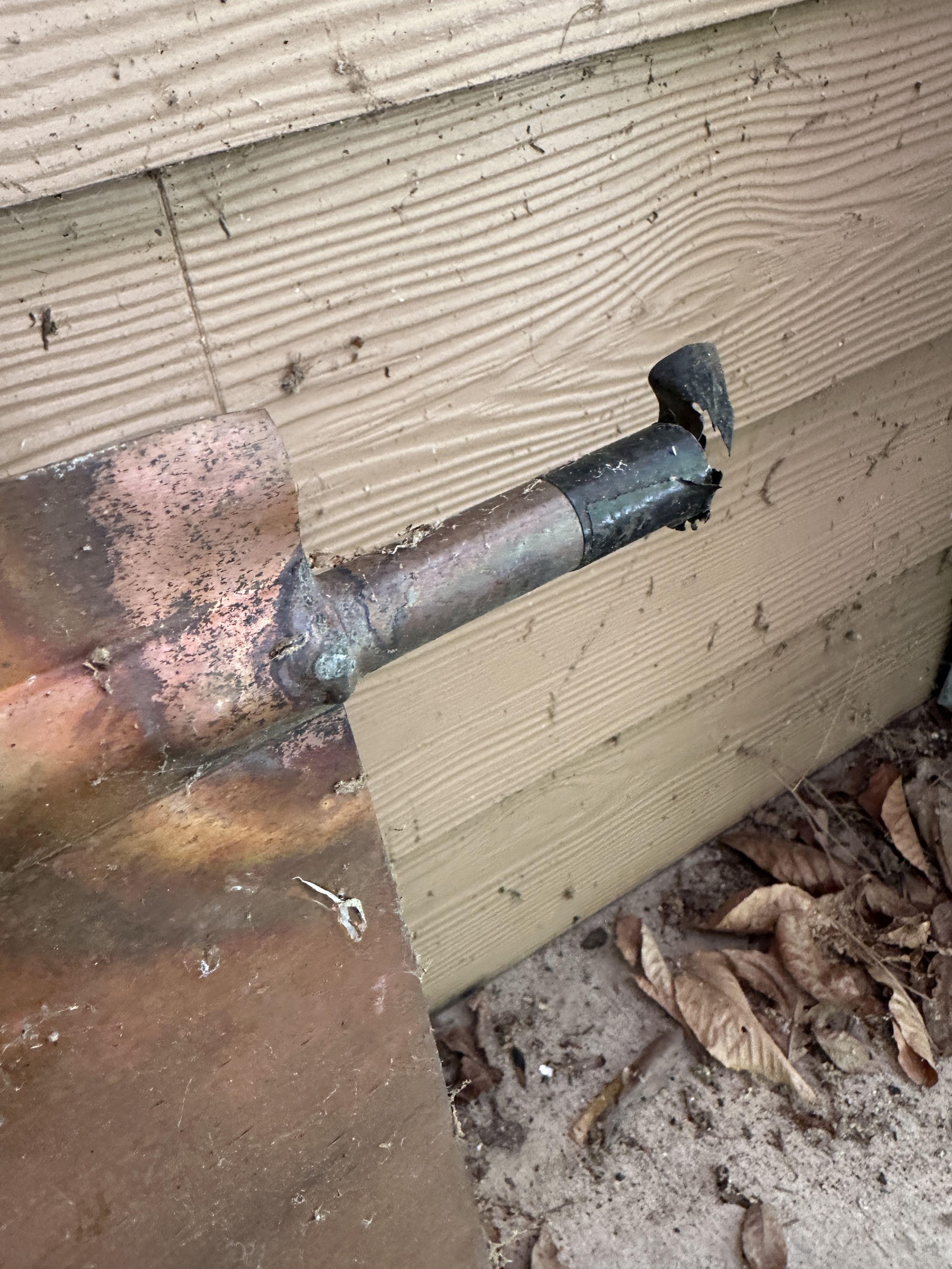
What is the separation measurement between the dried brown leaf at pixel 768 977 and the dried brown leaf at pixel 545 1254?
1.71 ft

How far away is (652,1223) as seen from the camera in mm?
1461

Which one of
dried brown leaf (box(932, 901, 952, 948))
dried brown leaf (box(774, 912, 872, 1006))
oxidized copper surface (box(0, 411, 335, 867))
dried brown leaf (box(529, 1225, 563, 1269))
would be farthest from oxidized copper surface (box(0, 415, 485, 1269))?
dried brown leaf (box(932, 901, 952, 948))

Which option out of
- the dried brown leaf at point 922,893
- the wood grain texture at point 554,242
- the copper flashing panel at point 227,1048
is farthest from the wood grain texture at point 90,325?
the dried brown leaf at point 922,893

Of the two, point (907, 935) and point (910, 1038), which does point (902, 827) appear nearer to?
point (907, 935)

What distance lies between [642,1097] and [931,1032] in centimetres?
50

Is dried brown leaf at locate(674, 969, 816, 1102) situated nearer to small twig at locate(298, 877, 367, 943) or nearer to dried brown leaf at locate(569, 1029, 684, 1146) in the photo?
dried brown leaf at locate(569, 1029, 684, 1146)

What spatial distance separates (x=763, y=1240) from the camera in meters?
1.41

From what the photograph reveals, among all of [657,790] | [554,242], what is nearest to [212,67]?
[554,242]

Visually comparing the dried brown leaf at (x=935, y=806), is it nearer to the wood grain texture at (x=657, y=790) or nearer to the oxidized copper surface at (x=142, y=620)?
the wood grain texture at (x=657, y=790)

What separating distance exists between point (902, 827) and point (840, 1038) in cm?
46

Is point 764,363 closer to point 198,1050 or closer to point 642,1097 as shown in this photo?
point 198,1050

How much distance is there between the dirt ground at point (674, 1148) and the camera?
1.43 m

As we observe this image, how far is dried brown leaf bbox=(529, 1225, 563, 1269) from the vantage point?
1.43m

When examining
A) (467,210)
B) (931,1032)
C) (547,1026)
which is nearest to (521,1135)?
(547,1026)
